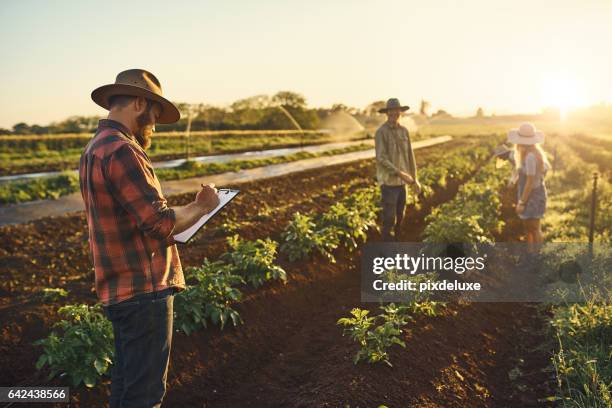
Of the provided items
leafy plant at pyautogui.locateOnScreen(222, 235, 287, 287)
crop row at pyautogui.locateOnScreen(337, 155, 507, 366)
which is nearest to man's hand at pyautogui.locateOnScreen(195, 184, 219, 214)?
crop row at pyautogui.locateOnScreen(337, 155, 507, 366)

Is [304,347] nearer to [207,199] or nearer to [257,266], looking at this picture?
[257,266]

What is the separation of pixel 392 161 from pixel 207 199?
4.36 metres

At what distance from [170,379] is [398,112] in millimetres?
4050

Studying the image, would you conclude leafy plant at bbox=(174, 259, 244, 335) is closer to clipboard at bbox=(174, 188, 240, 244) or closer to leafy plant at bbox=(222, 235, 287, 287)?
leafy plant at bbox=(222, 235, 287, 287)

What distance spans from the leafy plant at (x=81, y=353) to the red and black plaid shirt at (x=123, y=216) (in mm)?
1361

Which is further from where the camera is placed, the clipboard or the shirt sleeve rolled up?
the clipboard

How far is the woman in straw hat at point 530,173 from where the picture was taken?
252 inches

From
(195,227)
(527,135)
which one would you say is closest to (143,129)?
(195,227)

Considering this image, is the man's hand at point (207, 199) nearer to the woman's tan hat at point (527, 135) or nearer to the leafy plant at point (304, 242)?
the leafy plant at point (304, 242)

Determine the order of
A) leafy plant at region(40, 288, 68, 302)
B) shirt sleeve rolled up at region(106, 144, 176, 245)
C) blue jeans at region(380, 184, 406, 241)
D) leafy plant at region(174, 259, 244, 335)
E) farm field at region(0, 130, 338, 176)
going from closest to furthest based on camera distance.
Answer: shirt sleeve rolled up at region(106, 144, 176, 245), leafy plant at region(174, 259, 244, 335), leafy plant at region(40, 288, 68, 302), blue jeans at region(380, 184, 406, 241), farm field at region(0, 130, 338, 176)

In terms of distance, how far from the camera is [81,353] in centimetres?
366

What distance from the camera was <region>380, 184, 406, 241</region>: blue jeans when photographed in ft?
21.8

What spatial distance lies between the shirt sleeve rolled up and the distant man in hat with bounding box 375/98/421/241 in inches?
171

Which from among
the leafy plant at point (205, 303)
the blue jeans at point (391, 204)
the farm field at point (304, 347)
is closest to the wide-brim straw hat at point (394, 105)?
the blue jeans at point (391, 204)
